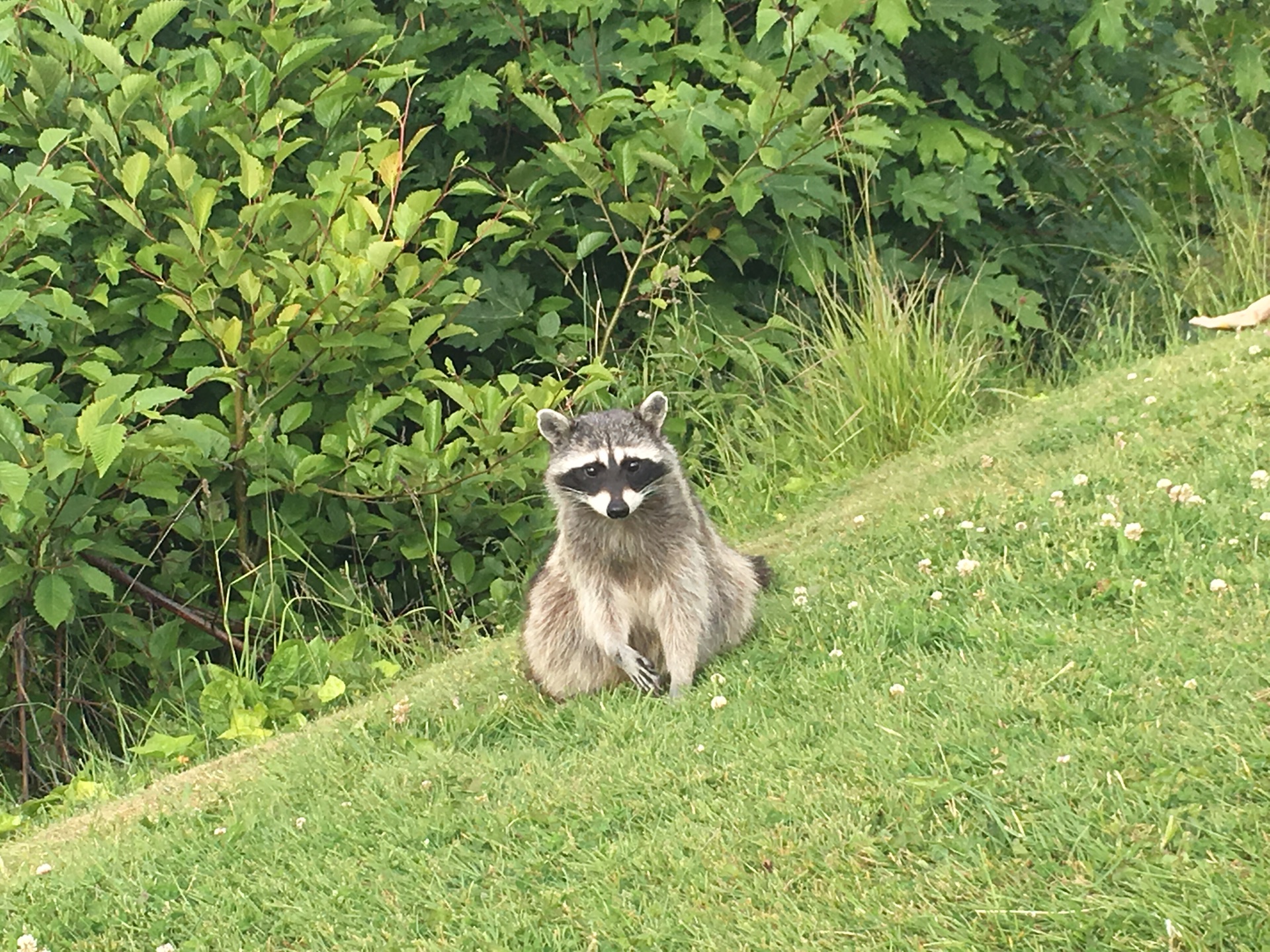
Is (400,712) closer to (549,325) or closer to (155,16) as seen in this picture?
(549,325)

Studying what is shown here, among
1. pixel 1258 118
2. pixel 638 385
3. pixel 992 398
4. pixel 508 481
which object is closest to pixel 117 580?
pixel 508 481

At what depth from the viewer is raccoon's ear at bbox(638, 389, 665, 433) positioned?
5320mm

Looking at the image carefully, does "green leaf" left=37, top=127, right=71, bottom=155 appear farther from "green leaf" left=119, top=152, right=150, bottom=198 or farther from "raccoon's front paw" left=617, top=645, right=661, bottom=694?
"raccoon's front paw" left=617, top=645, right=661, bottom=694

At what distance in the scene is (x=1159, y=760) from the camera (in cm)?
342

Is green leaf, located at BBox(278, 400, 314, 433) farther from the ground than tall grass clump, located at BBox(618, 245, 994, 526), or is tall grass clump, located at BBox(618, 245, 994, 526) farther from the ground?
green leaf, located at BBox(278, 400, 314, 433)

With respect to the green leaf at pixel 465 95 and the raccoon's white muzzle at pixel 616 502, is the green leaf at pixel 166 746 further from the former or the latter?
the green leaf at pixel 465 95

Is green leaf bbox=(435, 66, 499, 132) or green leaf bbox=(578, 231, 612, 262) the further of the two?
green leaf bbox=(435, 66, 499, 132)

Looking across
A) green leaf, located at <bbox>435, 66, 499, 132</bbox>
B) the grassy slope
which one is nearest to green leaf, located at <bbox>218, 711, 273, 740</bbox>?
the grassy slope

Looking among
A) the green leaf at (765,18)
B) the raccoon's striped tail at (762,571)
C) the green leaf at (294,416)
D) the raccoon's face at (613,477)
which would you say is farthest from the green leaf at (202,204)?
the raccoon's striped tail at (762,571)

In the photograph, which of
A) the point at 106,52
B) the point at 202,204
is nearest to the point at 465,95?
the point at 202,204

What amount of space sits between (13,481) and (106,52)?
2.22 metres

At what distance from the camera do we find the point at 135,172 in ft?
20.5

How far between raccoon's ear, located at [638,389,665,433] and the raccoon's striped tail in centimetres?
78

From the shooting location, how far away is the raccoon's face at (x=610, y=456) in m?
4.98
